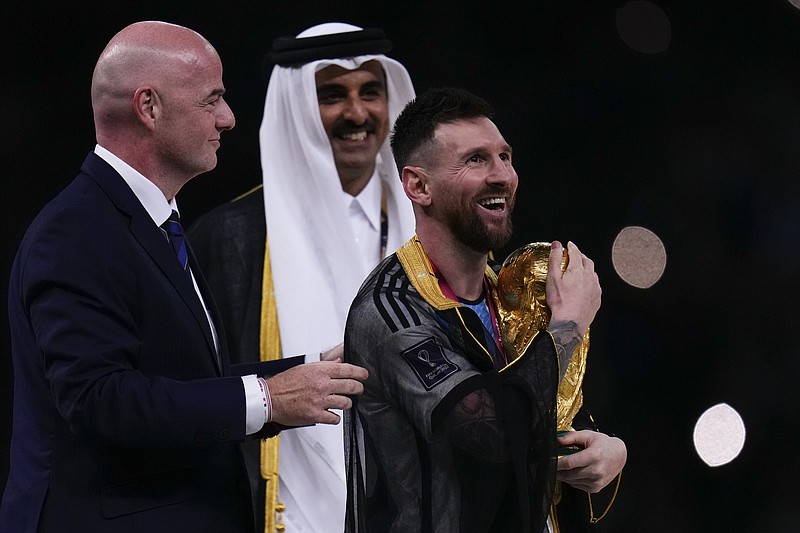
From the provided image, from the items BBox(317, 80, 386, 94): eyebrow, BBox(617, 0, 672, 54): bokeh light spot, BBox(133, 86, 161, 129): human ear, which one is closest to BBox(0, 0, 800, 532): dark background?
BBox(617, 0, 672, 54): bokeh light spot

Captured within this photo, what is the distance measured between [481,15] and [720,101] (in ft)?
3.35

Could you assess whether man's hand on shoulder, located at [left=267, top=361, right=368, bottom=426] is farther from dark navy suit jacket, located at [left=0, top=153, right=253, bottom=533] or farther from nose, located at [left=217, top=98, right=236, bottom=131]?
nose, located at [left=217, top=98, right=236, bottom=131]

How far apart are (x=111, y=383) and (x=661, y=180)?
3.27 meters

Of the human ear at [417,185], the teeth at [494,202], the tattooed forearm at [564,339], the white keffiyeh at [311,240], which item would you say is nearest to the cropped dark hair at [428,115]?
the human ear at [417,185]

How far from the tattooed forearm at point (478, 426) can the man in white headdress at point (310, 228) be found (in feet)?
3.81

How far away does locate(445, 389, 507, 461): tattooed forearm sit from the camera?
210 centimetres

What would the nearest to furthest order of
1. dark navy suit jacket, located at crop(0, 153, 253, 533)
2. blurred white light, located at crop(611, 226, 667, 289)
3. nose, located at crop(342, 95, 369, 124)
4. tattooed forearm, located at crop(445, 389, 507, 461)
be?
dark navy suit jacket, located at crop(0, 153, 253, 533), tattooed forearm, located at crop(445, 389, 507, 461), nose, located at crop(342, 95, 369, 124), blurred white light, located at crop(611, 226, 667, 289)

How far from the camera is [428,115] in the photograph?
2.42 m

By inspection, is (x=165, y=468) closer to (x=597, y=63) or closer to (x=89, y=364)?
(x=89, y=364)

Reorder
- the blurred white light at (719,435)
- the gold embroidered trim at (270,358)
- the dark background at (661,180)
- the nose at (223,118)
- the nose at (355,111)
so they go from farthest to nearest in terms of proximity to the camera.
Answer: the blurred white light at (719,435) → the dark background at (661,180) → the nose at (355,111) → the gold embroidered trim at (270,358) → the nose at (223,118)

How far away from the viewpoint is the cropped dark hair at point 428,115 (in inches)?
94.6

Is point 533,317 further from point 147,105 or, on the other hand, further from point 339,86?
point 339,86

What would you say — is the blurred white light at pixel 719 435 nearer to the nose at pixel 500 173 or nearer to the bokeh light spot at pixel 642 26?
the bokeh light spot at pixel 642 26

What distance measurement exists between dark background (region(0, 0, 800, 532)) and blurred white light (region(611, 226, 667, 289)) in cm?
3
